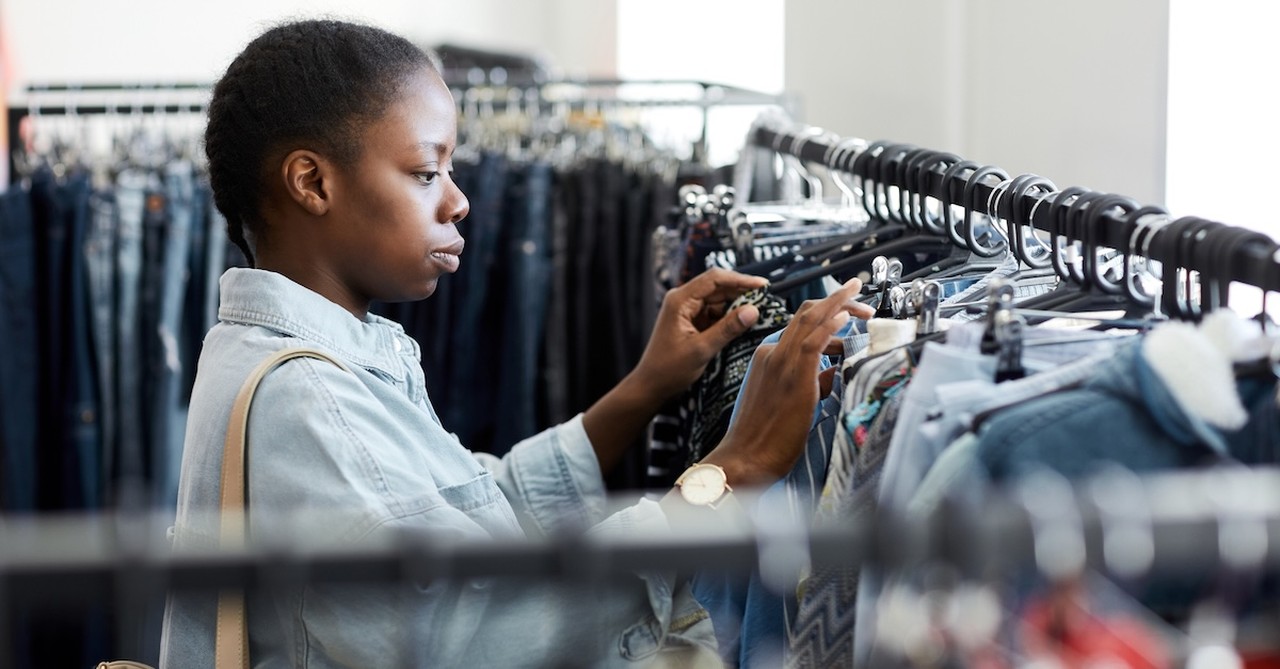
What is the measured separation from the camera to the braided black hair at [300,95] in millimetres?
1188

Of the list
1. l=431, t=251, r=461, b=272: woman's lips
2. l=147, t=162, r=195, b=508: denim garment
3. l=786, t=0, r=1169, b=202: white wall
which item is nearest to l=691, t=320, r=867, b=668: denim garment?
l=431, t=251, r=461, b=272: woman's lips

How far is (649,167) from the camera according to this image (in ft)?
8.00

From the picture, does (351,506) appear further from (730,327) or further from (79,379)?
(79,379)

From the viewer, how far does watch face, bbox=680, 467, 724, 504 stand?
3.53 feet

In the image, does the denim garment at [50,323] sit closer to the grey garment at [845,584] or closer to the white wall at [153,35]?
the grey garment at [845,584]

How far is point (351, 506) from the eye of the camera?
992mm

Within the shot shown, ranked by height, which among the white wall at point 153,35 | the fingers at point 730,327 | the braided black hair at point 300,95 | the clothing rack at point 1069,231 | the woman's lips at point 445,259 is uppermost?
the white wall at point 153,35

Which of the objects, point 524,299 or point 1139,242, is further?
point 524,299

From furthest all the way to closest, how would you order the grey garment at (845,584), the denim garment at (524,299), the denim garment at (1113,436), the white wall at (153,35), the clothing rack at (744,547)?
the white wall at (153,35), the denim garment at (524,299), the grey garment at (845,584), the denim garment at (1113,436), the clothing rack at (744,547)

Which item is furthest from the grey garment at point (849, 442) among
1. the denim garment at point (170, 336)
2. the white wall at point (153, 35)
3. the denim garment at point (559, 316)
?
the white wall at point (153, 35)

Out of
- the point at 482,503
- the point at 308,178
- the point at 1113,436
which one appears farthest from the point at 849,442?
the point at 308,178

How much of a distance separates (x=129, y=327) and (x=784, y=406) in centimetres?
167

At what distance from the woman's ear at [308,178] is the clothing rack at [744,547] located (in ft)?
2.14

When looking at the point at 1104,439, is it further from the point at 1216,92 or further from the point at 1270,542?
the point at 1216,92
